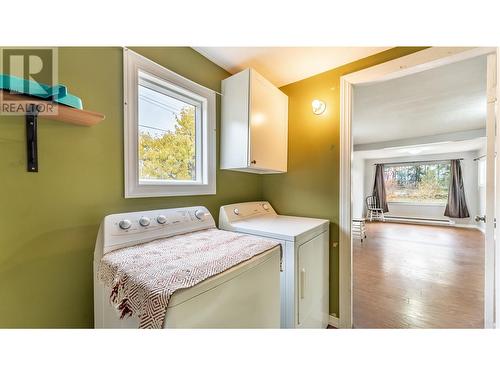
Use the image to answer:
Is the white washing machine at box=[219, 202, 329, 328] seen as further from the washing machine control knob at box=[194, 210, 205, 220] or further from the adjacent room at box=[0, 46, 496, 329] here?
the washing machine control knob at box=[194, 210, 205, 220]

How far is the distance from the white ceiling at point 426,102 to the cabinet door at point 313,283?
150 centimetres

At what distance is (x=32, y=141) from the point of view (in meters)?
0.88

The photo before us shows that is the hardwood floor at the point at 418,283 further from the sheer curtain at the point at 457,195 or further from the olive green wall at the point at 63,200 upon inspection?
the olive green wall at the point at 63,200

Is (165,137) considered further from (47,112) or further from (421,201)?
(421,201)

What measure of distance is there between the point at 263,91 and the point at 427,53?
3.82ft

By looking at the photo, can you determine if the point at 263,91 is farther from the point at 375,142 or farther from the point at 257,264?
the point at 375,142

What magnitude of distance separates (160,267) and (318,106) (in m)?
1.80

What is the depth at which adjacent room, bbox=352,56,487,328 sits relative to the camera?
2012mm

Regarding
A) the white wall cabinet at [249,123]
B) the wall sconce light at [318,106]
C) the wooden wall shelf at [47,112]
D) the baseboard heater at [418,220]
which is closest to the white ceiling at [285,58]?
the white wall cabinet at [249,123]

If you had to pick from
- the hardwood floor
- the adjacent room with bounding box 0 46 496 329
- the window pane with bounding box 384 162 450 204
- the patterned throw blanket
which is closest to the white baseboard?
the adjacent room with bounding box 0 46 496 329

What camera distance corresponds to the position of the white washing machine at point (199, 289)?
2.21 feet

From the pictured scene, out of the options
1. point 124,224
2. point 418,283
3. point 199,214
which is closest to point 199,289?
point 124,224
